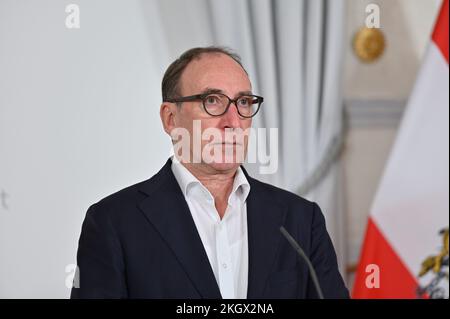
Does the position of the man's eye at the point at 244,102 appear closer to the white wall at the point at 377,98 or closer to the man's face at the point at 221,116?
the man's face at the point at 221,116

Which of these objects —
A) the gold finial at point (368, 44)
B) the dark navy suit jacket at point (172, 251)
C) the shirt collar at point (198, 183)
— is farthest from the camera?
the gold finial at point (368, 44)

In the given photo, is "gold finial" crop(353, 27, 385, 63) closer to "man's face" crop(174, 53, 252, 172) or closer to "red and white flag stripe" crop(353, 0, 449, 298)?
"red and white flag stripe" crop(353, 0, 449, 298)

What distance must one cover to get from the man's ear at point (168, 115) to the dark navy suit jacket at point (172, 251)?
0.09 metres

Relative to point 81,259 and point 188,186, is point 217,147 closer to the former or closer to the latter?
point 188,186

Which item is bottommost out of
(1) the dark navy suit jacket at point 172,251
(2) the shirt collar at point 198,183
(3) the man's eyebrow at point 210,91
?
(1) the dark navy suit jacket at point 172,251

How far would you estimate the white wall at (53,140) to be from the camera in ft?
4.88

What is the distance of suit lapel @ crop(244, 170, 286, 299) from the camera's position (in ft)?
3.59

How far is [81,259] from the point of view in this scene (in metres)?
1.10

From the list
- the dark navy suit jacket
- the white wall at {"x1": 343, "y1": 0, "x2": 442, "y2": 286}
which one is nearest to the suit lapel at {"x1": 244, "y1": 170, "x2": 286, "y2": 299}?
the dark navy suit jacket

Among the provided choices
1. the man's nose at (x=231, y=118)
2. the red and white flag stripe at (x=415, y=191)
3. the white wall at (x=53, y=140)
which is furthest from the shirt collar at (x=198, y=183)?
the red and white flag stripe at (x=415, y=191)

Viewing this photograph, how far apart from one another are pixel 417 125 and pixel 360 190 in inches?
12.9

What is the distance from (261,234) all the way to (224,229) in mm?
69

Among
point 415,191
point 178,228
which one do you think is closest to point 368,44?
point 415,191

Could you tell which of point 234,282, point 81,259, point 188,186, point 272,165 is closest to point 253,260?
point 234,282
